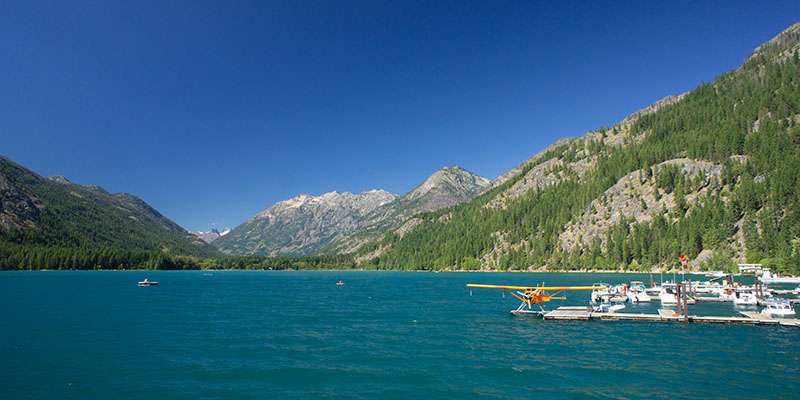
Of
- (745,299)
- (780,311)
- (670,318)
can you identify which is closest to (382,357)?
(670,318)

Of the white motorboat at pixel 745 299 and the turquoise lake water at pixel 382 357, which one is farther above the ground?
the white motorboat at pixel 745 299

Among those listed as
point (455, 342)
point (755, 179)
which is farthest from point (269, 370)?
point (755, 179)

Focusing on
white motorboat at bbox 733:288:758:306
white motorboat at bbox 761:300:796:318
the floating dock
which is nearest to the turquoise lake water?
the floating dock

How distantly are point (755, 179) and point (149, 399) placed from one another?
23196 centimetres

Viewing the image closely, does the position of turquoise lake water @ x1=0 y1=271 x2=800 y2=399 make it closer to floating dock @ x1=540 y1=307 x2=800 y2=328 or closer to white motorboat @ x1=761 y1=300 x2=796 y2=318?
floating dock @ x1=540 y1=307 x2=800 y2=328

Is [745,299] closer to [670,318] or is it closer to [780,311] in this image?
[780,311]

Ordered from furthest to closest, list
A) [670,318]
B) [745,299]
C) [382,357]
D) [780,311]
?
[745,299] → [780,311] → [670,318] → [382,357]

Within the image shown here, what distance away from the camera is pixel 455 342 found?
143 ft

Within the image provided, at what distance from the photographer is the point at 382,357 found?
1462 inches

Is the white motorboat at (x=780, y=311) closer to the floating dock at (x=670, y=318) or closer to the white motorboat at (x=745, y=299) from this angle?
the floating dock at (x=670, y=318)

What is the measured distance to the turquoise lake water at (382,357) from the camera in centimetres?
2806

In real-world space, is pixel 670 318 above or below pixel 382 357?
above

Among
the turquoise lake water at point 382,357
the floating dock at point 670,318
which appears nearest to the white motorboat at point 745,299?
the floating dock at point 670,318

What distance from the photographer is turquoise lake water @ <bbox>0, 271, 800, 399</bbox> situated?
28062 mm
